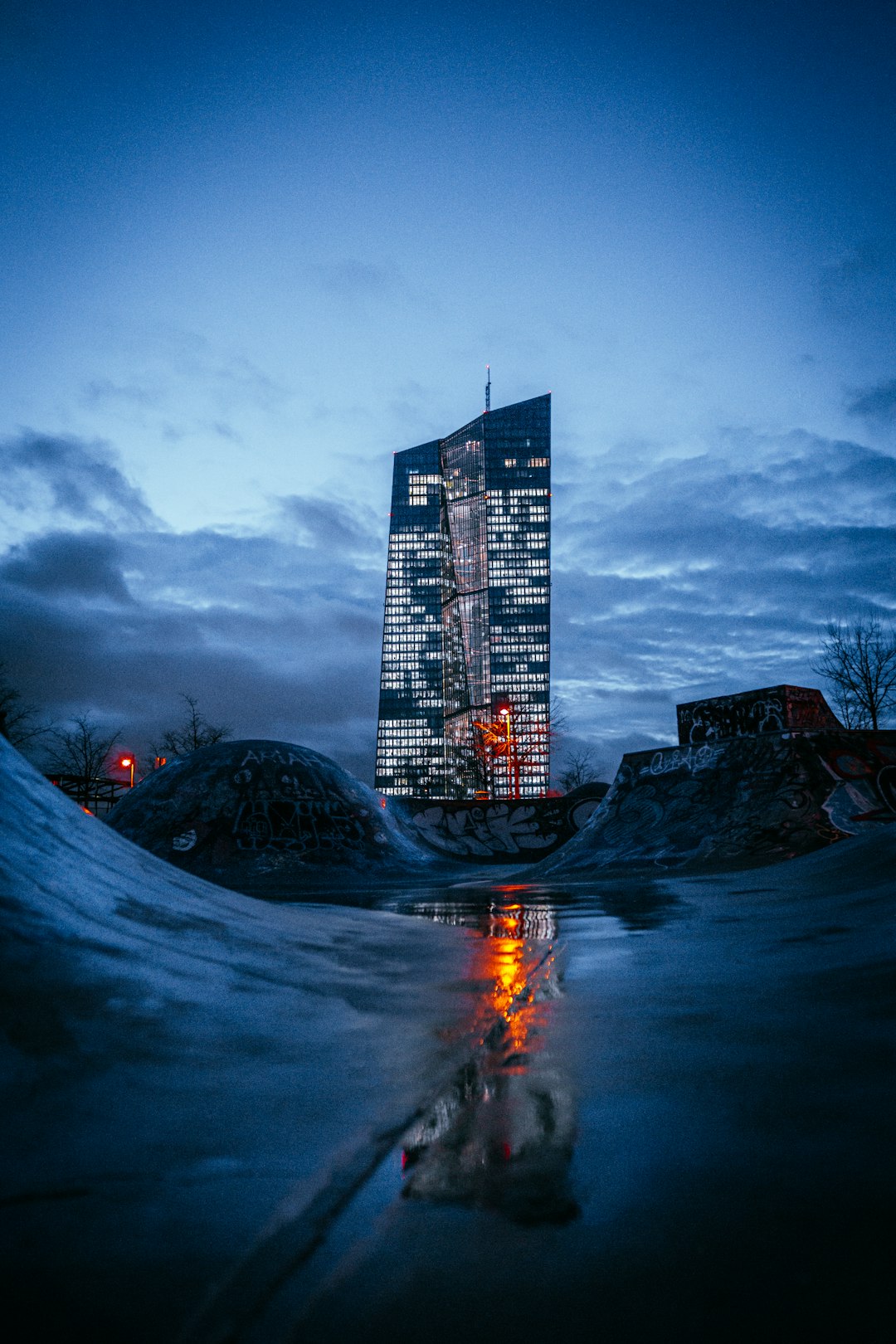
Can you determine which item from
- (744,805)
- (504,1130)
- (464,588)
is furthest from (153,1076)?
(464,588)

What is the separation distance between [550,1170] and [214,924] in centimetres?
192

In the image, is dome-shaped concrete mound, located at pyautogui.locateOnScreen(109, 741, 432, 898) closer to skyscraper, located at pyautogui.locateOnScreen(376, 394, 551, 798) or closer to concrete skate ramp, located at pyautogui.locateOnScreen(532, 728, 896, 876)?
concrete skate ramp, located at pyautogui.locateOnScreen(532, 728, 896, 876)

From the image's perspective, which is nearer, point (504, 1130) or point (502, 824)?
point (504, 1130)

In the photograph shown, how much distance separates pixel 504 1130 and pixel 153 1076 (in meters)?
0.67

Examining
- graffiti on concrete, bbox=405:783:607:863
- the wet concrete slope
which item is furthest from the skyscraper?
the wet concrete slope

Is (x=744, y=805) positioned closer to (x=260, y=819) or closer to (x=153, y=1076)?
(x=260, y=819)

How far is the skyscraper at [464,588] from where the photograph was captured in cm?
13750

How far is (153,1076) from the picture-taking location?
55.6 inches

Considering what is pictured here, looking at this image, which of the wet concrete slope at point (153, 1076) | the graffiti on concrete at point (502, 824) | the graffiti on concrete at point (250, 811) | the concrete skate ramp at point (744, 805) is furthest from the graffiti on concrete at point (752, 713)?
the wet concrete slope at point (153, 1076)

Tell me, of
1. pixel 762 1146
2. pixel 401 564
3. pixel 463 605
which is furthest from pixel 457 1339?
pixel 401 564

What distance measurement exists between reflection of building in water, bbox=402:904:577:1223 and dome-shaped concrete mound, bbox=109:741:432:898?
42.4 feet

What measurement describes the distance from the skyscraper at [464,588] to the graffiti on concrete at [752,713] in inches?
4468

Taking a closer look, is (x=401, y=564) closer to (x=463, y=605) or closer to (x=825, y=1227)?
(x=463, y=605)

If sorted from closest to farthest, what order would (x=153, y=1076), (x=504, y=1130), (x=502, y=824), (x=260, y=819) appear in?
(x=504, y=1130)
(x=153, y=1076)
(x=260, y=819)
(x=502, y=824)
